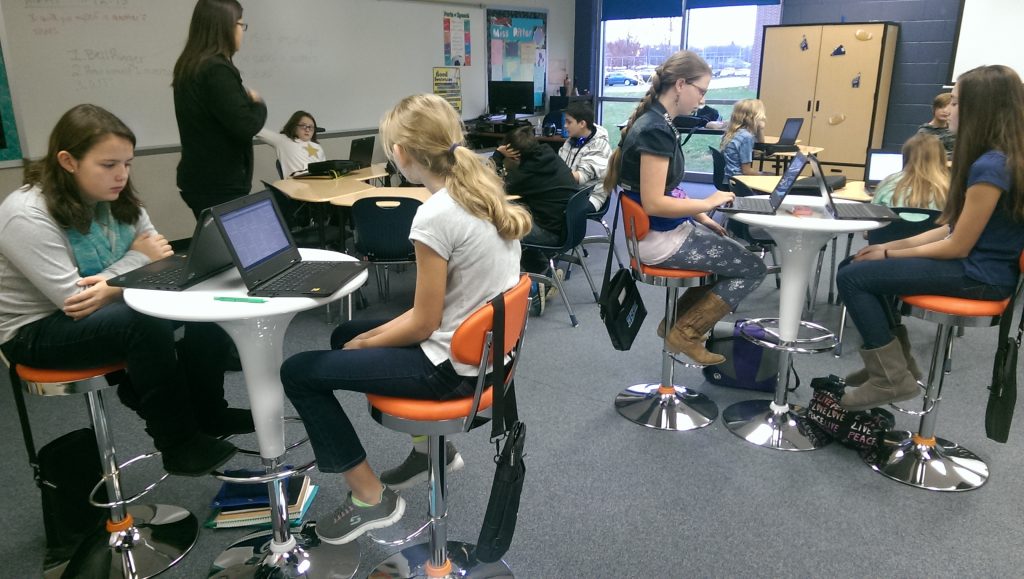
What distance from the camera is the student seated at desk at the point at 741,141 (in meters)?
5.10

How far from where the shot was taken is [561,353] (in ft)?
11.1

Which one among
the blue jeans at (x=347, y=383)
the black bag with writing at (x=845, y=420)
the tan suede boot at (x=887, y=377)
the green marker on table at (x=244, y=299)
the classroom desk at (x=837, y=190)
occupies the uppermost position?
the green marker on table at (x=244, y=299)

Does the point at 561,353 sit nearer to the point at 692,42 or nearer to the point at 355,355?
the point at 355,355

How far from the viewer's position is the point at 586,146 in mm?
4617

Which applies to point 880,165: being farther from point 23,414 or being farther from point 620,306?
point 23,414

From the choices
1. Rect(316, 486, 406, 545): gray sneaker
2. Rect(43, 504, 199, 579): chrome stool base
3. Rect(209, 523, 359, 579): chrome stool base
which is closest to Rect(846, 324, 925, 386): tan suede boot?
Rect(316, 486, 406, 545): gray sneaker

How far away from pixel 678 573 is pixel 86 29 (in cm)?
477

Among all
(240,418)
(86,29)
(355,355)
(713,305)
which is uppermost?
(86,29)

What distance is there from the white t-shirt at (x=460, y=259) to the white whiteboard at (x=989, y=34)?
6.02 meters

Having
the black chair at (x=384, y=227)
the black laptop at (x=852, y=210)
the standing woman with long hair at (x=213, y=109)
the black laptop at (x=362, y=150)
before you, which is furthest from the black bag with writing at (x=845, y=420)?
the black laptop at (x=362, y=150)

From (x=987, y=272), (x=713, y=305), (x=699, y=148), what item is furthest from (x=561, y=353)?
(x=699, y=148)

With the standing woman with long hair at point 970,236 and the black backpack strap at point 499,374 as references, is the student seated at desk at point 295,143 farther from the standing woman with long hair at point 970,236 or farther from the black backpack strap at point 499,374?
the standing woman with long hair at point 970,236

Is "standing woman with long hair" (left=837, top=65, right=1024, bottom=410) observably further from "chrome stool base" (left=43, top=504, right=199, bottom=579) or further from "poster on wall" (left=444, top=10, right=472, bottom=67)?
"poster on wall" (left=444, top=10, right=472, bottom=67)

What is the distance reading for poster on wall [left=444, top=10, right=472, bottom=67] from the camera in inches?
275
